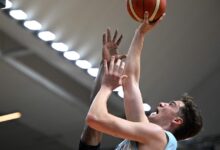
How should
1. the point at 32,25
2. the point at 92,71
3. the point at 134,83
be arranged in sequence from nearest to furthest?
1. the point at 134,83
2. the point at 32,25
3. the point at 92,71

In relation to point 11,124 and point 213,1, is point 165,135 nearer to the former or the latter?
point 213,1

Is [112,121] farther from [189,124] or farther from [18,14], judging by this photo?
[18,14]

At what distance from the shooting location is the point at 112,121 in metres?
2.28

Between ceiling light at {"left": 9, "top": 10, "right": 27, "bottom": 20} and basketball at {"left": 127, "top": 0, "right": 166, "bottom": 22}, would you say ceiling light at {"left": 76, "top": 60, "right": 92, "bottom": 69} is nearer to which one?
ceiling light at {"left": 9, "top": 10, "right": 27, "bottom": 20}

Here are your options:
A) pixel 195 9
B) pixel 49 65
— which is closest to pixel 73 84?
pixel 49 65

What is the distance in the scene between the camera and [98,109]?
228cm

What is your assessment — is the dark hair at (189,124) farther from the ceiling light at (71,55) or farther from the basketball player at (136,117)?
the ceiling light at (71,55)

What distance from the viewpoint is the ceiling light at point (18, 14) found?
196 inches

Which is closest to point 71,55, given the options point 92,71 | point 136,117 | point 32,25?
point 92,71

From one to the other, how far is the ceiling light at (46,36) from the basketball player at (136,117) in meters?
2.75

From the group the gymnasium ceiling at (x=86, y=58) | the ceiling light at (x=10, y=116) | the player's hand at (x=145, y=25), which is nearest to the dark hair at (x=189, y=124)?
the player's hand at (x=145, y=25)

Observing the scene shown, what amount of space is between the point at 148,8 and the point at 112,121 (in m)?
0.68

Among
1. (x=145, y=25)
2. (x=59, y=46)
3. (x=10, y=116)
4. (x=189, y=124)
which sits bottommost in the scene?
(x=10, y=116)

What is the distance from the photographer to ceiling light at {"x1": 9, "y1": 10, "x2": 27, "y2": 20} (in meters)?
4.99
